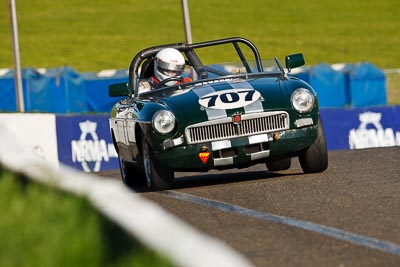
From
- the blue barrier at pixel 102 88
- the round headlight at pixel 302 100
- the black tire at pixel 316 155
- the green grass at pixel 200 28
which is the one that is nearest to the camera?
the round headlight at pixel 302 100

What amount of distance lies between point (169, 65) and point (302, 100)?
189 centimetres

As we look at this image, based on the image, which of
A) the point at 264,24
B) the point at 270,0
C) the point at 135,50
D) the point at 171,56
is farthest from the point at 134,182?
the point at 270,0

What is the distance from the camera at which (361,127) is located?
19656 mm

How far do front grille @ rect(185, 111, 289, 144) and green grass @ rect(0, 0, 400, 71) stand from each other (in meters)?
36.0

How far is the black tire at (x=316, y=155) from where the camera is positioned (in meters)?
11.0

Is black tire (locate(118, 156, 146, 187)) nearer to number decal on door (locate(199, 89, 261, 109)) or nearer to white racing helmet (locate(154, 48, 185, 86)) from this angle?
white racing helmet (locate(154, 48, 185, 86))

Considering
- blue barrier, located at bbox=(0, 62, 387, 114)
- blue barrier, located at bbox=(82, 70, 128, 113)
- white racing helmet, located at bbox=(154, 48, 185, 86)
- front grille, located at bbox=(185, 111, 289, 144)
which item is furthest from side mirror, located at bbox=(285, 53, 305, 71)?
blue barrier, located at bbox=(82, 70, 128, 113)

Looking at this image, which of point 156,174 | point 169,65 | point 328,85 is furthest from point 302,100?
point 328,85

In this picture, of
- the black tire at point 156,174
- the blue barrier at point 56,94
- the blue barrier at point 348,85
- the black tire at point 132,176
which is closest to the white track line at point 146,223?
the black tire at point 156,174

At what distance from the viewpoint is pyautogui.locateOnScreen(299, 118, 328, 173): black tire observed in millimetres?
10969

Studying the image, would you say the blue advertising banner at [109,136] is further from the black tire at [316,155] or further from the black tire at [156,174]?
the black tire at [316,155]

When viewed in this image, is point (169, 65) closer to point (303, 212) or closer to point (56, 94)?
point (303, 212)

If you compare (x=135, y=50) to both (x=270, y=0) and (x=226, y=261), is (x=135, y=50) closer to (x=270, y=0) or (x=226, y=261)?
(x=270, y=0)

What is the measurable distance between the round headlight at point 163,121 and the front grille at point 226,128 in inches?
6.2
